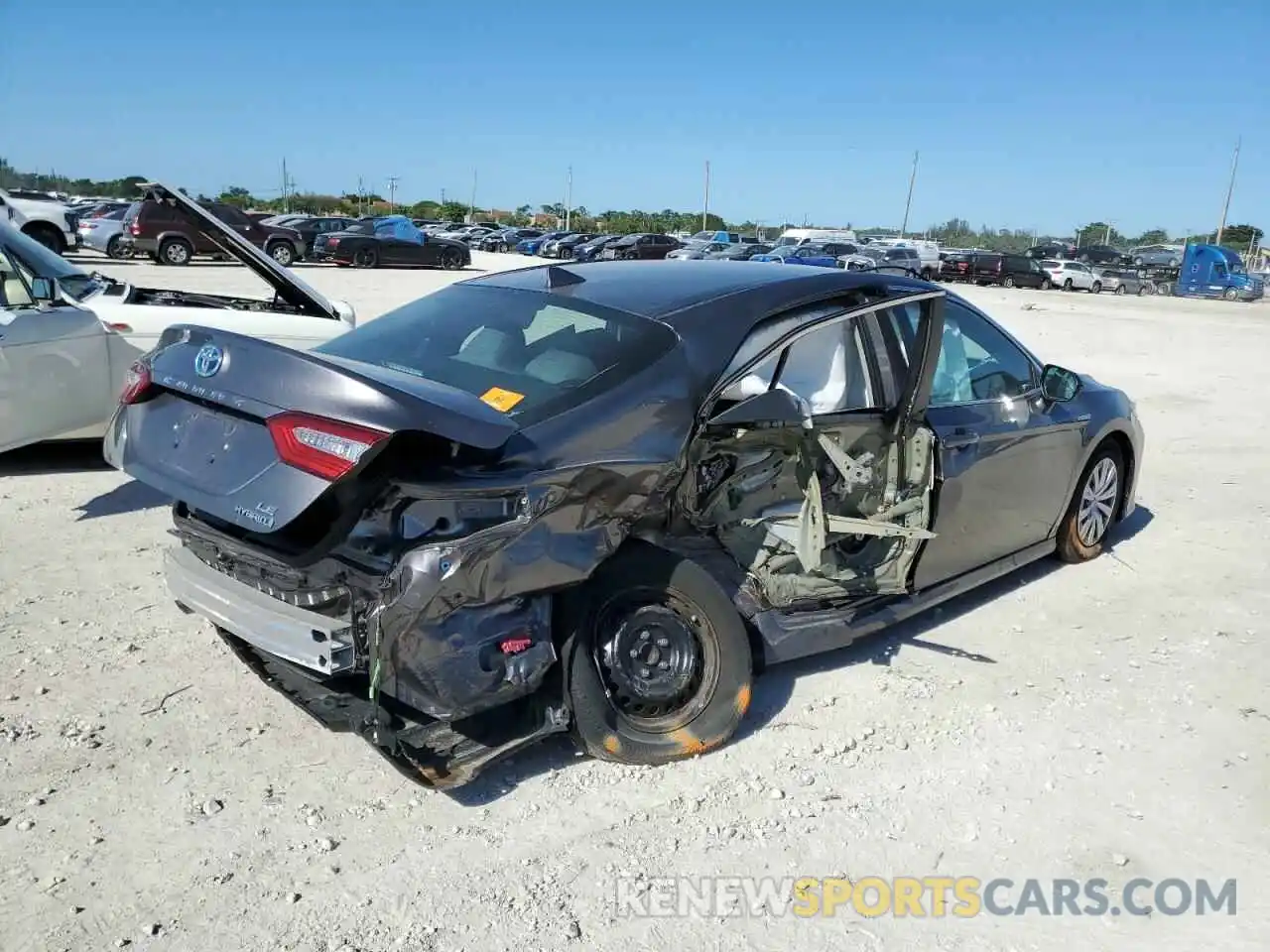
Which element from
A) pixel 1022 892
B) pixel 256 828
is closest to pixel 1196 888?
pixel 1022 892

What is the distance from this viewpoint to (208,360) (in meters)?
3.01

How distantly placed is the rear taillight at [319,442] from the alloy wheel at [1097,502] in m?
4.09

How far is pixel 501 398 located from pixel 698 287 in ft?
3.24

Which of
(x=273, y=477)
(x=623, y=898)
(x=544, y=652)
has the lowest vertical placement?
(x=623, y=898)

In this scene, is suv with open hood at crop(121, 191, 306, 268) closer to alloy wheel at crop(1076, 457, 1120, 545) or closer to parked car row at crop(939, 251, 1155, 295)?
alloy wheel at crop(1076, 457, 1120, 545)

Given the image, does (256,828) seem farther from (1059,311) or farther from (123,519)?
(1059,311)

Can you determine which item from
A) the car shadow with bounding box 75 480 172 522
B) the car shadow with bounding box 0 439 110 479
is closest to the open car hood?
the car shadow with bounding box 75 480 172 522

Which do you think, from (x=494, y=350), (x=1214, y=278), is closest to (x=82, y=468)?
(x=494, y=350)

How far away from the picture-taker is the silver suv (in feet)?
128

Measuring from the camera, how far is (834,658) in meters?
4.19

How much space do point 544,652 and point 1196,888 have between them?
1971 millimetres

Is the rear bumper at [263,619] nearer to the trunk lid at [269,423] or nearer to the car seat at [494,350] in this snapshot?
the trunk lid at [269,423]

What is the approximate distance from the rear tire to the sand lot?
21366mm

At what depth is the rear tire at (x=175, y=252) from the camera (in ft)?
78.4
